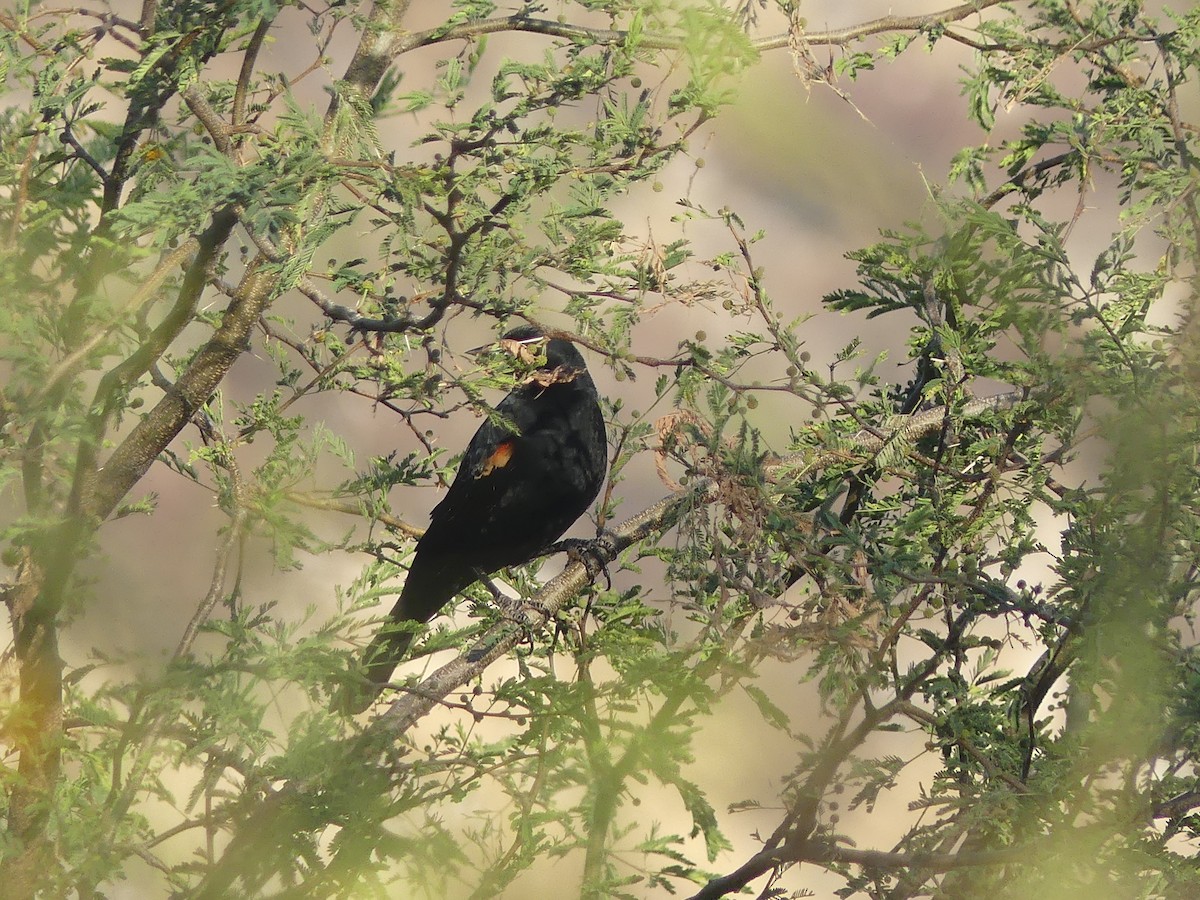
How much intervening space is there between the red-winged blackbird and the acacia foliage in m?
1.23

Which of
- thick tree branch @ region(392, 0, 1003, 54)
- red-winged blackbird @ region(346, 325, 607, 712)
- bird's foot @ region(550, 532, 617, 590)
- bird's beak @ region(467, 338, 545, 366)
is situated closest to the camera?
bird's beak @ region(467, 338, 545, 366)

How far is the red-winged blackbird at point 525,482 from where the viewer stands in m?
3.43

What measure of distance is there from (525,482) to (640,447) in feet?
4.25

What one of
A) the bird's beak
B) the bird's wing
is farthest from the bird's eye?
the bird's wing

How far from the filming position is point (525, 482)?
3.53m

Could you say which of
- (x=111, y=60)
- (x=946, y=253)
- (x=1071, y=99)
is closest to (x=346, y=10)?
(x=111, y=60)

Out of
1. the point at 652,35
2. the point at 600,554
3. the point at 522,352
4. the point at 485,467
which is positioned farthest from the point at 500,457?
the point at 652,35

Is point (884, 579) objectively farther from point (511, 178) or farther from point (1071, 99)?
point (1071, 99)

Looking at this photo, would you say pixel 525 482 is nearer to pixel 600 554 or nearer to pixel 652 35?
pixel 600 554

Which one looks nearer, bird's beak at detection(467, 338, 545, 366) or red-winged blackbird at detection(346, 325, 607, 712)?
bird's beak at detection(467, 338, 545, 366)

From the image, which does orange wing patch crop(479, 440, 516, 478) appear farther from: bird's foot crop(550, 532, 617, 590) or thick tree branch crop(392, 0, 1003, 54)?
thick tree branch crop(392, 0, 1003, 54)

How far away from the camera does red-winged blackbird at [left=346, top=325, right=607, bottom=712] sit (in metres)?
3.43

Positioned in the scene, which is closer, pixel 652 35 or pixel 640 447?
pixel 652 35

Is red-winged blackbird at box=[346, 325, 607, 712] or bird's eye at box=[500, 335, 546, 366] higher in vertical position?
red-winged blackbird at box=[346, 325, 607, 712]
